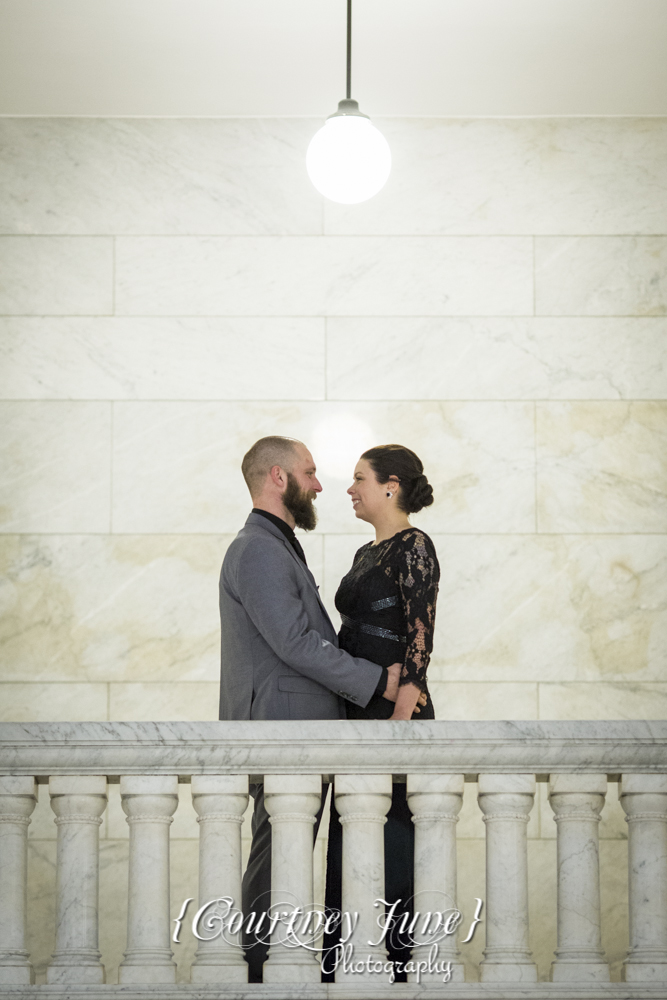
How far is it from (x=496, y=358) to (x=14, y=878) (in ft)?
11.3

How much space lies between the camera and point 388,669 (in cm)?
363

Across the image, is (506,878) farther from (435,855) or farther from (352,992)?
(352,992)

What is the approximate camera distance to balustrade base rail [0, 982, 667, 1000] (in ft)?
9.64

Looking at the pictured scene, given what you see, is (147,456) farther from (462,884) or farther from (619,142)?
(619,142)

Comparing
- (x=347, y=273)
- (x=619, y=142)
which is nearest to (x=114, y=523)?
(x=347, y=273)

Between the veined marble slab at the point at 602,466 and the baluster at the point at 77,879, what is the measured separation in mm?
2967

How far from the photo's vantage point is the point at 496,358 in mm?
5500

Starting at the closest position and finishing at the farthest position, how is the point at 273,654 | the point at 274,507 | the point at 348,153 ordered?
1. the point at 273,654
2. the point at 274,507
3. the point at 348,153

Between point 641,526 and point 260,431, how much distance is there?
74.8 inches

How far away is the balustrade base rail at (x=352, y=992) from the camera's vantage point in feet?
9.64

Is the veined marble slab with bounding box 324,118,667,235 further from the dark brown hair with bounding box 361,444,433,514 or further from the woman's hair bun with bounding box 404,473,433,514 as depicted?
the woman's hair bun with bounding box 404,473,433,514

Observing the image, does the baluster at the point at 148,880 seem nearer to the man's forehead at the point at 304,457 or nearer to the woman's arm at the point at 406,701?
the woman's arm at the point at 406,701

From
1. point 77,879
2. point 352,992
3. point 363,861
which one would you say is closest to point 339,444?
point 363,861

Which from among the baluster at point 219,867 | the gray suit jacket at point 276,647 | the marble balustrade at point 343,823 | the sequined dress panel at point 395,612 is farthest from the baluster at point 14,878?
the sequined dress panel at point 395,612
